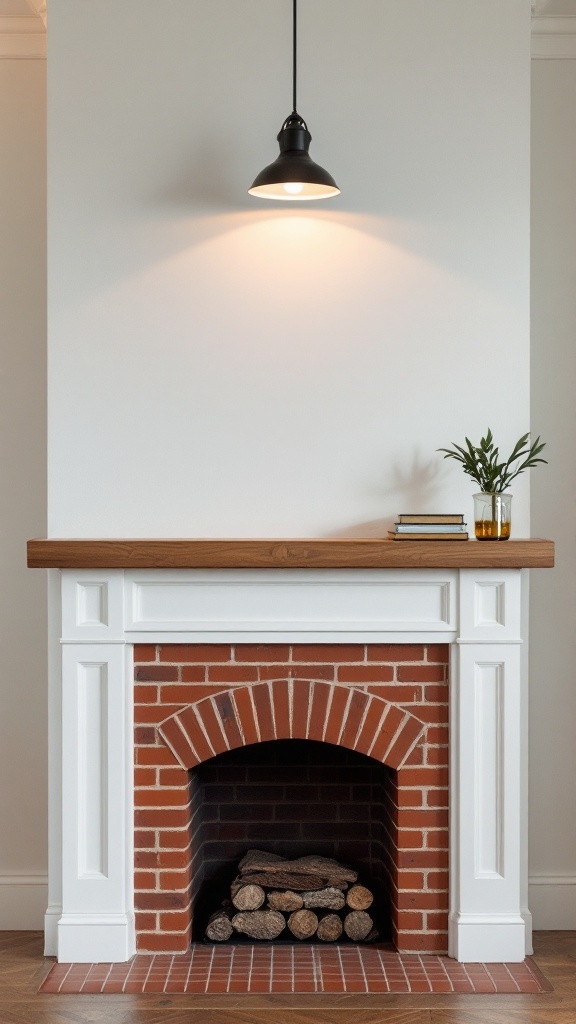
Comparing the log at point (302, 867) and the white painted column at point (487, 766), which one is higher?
the white painted column at point (487, 766)

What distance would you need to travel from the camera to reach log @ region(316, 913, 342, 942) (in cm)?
316

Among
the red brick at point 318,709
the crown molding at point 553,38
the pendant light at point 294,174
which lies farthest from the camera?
the crown molding at point 553,38

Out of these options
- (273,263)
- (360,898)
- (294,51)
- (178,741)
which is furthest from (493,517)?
(294,51)

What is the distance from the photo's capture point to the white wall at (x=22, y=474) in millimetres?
3512

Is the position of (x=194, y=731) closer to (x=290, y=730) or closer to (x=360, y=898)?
(x=290, y=730)

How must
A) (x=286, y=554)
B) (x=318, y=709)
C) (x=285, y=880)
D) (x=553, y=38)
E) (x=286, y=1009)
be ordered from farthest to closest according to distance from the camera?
1. (x=553, y=38)
2. (x=285, y=880)
3. (x=318, y=709)
4. (x=286, y=554)
5. (x=286, y=1009)

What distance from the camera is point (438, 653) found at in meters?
3.07

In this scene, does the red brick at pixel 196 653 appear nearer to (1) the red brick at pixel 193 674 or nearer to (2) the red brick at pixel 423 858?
(1) the red brick at pixel 193 674

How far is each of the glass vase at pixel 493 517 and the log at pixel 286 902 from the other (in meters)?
1.26

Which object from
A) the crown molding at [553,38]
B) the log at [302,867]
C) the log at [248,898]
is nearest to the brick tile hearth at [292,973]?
the log at [248,898]

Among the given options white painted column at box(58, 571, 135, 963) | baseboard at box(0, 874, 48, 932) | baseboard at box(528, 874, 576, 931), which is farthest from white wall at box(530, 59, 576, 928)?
baseboard at box(0, 874, 48, 932)

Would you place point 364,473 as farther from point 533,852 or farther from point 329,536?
point 533,852

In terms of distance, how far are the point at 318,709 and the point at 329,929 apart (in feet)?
2.33

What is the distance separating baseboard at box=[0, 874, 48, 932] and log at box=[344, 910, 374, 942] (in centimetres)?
107
